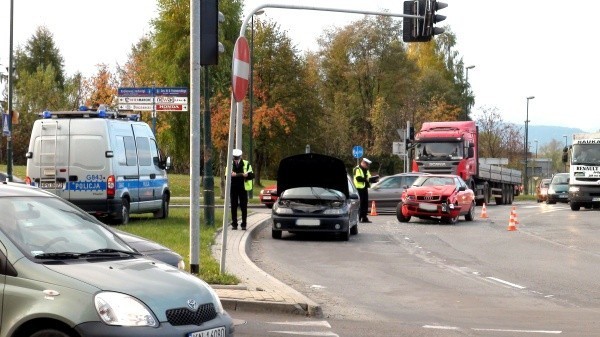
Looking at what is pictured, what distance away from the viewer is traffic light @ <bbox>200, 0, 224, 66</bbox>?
14047 millimetres

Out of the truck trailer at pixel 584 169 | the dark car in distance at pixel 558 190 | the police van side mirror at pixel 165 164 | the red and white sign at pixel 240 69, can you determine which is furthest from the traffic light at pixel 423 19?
the dark car in distance at pixel 558 190

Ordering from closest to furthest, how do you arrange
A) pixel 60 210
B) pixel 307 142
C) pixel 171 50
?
pixel 60 210
pixel 171 50
pixel 307 142

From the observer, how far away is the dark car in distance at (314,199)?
23.8 metres

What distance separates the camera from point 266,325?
1123cm

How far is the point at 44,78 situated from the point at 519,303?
8165cm

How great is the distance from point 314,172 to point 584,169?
22074mm

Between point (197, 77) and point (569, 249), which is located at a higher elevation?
point (197, 77)

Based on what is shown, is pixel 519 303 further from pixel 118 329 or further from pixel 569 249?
pixel 569 249

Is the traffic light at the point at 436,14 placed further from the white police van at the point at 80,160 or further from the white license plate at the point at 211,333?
the white license plate at the point at 211,333

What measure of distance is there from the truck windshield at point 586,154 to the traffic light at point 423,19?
1983 cm

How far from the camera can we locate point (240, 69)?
13.8 meters

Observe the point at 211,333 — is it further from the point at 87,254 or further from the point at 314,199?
the point at 314,199

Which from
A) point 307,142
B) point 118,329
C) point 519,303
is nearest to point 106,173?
point 519,303

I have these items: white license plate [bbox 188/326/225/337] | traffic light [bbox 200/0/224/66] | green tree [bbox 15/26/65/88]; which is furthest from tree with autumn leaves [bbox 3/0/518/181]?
white license plate [bbox 188/326/225/337]
